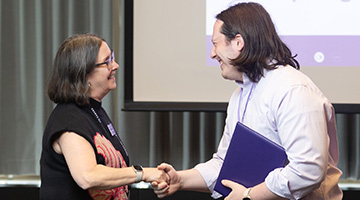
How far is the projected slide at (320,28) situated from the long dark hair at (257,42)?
120 cm

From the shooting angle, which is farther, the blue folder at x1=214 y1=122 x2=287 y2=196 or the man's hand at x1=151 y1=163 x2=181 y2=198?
the man's hand at x1=151 y1=163 x2=181 y2=198

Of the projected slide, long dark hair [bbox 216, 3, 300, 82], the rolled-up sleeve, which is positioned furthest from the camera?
the projected slide

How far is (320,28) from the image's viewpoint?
2.87 meters

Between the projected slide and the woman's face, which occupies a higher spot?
the projected slide

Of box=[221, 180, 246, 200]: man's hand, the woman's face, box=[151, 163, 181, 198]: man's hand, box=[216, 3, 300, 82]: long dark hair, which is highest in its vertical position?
box=[216, 3, 300, 82]: long dark hair

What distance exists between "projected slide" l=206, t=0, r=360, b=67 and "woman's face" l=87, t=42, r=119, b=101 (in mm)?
1181

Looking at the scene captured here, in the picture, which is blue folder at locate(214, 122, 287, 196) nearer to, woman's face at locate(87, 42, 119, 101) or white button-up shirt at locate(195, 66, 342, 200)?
white button-up shirt at locate(195, 66, 342, 200)

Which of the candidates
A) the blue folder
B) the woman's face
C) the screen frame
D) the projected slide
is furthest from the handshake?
the projected slide

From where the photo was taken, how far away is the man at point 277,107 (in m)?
1.46

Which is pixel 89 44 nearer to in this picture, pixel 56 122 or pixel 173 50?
pixel 56 122

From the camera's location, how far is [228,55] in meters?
1.76

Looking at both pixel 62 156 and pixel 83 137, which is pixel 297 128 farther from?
pixel 62 156

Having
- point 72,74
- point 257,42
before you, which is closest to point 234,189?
point 257,42

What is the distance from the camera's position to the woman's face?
77.5 inches
